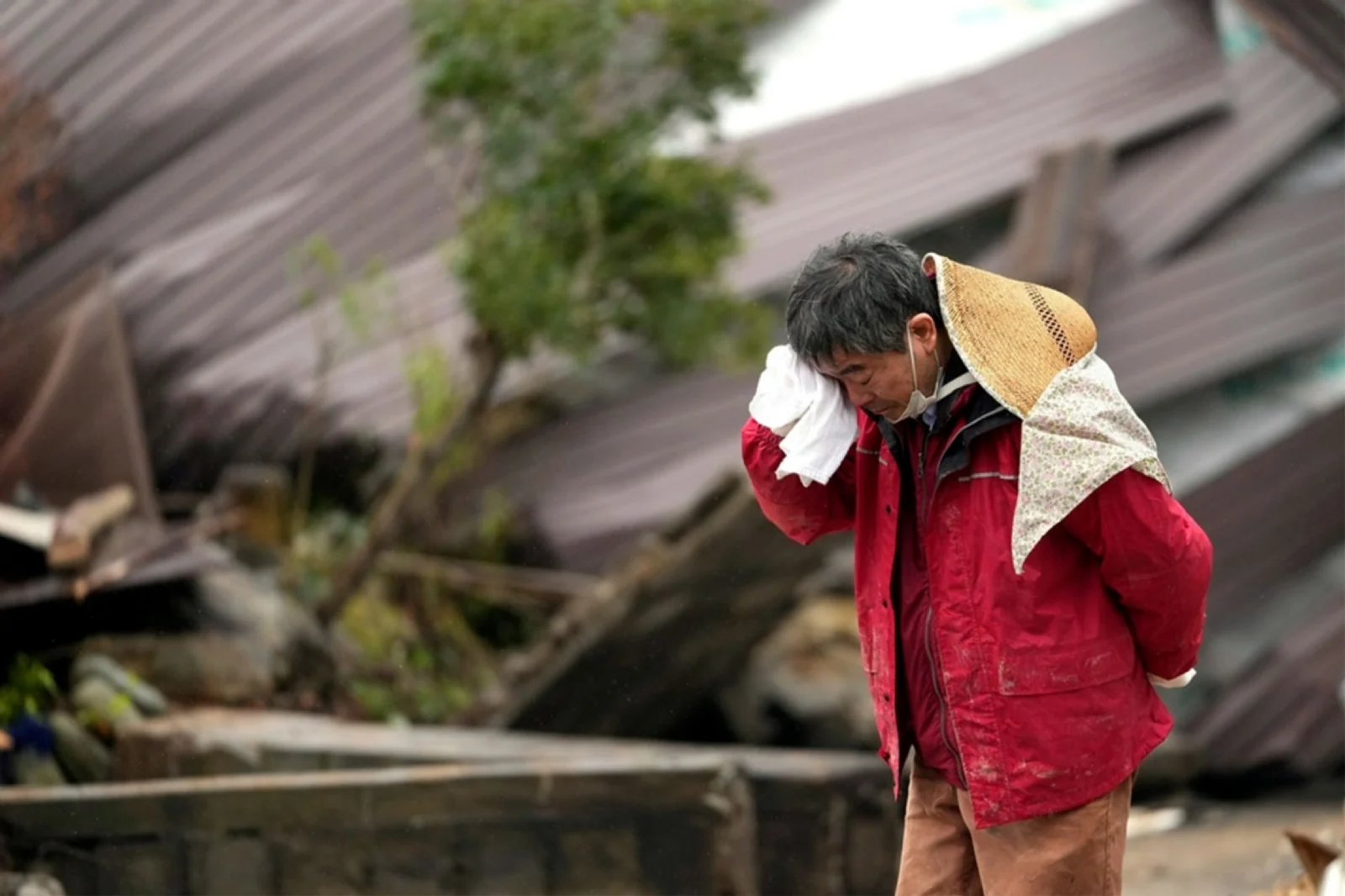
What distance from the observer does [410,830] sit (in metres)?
4.77

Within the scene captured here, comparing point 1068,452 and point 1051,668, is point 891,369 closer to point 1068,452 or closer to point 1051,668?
point 1068,452

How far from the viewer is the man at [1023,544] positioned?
2576mm

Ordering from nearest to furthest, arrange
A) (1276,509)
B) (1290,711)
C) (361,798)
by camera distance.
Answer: (361,798)
(1290,711)
(1276,509)

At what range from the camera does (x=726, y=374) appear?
9086 mm

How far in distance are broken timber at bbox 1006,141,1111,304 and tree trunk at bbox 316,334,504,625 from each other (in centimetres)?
249

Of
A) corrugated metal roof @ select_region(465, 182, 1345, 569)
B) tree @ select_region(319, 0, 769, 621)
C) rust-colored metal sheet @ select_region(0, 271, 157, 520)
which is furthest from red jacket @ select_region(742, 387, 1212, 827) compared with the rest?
corrugated metal roof @ select_region(465, 182, 1345, 569)

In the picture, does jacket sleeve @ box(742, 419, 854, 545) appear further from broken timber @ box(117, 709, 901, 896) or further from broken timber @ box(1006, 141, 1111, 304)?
broken timber @ box(1006, 141, 1111, 304)

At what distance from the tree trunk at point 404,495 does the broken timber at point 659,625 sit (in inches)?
43.1

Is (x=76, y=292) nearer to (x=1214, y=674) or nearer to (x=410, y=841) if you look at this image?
(x=410, y=841)

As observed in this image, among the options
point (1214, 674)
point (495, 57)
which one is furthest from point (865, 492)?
point (1214, 674)

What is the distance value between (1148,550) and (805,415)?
569mm

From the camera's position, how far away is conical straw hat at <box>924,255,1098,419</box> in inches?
103

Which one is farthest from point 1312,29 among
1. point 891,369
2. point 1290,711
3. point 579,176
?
point 1290,711

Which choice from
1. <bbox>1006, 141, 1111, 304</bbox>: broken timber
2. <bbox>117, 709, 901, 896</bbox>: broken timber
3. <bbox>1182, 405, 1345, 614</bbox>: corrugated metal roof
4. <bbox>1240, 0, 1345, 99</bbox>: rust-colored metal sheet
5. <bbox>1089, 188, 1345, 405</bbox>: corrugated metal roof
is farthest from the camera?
<bbox>1089, 188, 1345, 405</bbox>: corrugated metal roof
